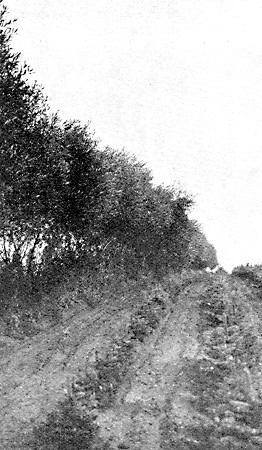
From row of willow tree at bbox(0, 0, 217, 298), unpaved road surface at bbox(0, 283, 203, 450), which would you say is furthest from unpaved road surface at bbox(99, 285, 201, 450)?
row of willow tree at bbox(0, 0, 217, 298)

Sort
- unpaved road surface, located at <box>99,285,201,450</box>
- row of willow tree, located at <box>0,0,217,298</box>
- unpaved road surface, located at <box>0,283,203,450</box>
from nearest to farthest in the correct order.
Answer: unpaved road surface, located at <box>99,285,201,450</box>, unpaved road surface, located at <box>0,283,203,450</box>, row of willow tree, located at <box>0,0,217,298</box>

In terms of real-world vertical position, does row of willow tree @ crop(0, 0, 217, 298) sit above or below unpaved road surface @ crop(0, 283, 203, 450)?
above

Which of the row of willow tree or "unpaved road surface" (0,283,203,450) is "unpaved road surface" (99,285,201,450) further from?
the row of willow tree

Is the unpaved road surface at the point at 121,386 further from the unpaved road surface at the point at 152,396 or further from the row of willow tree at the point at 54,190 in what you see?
the row of willow tree at the point at 54,190

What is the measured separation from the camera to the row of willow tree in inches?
1043

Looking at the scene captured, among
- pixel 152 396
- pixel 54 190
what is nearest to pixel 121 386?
pixel 152 396

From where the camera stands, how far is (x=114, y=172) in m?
43.3

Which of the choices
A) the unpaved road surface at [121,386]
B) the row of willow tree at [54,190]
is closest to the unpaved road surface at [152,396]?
the unpaved road surface at [121,386]

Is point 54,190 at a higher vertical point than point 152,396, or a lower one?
higher

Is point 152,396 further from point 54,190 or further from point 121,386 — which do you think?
point 54,190

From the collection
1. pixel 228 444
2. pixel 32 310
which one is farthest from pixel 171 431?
pixel 32 310

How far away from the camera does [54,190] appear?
31172 millimetres

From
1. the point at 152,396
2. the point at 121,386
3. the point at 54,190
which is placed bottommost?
the point at 152,396

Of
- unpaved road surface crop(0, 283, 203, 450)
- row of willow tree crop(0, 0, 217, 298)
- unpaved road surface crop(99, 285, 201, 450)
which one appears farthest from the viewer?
row of willow tree crop(0, 0, 217, 298)
